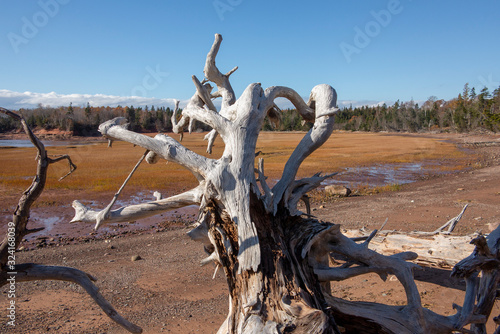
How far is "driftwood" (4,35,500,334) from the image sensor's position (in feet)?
10.6

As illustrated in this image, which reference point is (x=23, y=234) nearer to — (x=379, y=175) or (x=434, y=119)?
(x=379, y=175)

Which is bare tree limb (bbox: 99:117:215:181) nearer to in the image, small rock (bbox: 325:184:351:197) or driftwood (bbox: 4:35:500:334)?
driftwood (bbox: 4:35:500:334)

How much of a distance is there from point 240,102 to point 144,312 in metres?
3.99

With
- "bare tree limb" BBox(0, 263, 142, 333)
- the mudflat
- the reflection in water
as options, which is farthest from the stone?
the reflection in water

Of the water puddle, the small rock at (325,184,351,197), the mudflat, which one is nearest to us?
the mudflat

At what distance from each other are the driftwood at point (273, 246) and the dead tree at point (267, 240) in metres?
0.01

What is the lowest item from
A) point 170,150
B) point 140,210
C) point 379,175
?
point 379,175

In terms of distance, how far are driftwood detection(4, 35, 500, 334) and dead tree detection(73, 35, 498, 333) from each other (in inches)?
0.4

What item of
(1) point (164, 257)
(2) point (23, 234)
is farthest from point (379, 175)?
(2) point (23, 234)

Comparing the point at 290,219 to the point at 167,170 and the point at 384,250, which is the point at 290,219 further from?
the point at 167,170

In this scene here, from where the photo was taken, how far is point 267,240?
3.57 meters

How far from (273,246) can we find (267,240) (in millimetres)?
86

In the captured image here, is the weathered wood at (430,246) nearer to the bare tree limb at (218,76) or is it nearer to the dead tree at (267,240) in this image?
the dead tree at (267,240)

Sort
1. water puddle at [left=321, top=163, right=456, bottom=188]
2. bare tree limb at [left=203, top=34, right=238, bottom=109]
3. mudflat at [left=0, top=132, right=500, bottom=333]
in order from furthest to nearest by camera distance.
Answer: water puddle at [left=321, top=163, right=456, bottom=188] → mudflat at [left=0, top=132, right=500, bottom=333] → bare tree limb at [left=203, top=34, right=238, bottom=109]
